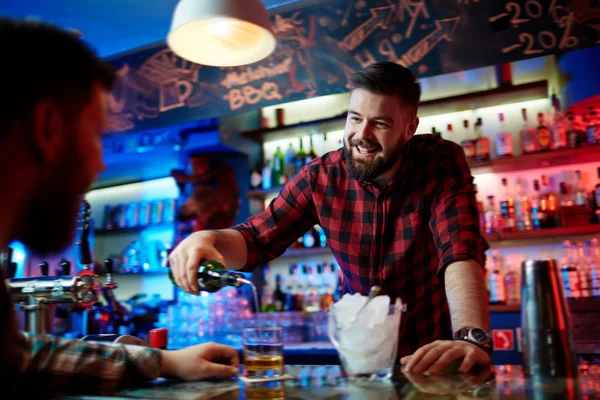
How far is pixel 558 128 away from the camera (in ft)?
10.3

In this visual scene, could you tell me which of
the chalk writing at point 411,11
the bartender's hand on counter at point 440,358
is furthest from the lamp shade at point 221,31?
the bartender's hand on counter at point 440,358

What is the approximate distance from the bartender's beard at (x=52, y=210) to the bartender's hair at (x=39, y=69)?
96 mm

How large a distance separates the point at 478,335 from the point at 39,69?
0.97m

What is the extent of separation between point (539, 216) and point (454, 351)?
245cm

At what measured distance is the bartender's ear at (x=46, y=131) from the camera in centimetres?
78

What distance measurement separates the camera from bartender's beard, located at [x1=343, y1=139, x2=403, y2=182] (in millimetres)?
1637

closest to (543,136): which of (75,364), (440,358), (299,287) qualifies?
(299,287)

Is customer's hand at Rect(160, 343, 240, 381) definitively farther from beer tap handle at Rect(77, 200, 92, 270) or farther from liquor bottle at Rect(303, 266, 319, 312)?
liquor bottle at Rect(303, 266, 319, 312)

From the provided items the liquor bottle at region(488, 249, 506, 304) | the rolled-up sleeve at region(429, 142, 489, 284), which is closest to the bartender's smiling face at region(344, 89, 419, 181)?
the rolled-up sleeve at region(429, 142, 489, 284)

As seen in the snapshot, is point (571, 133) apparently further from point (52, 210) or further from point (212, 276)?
point (52, 210)

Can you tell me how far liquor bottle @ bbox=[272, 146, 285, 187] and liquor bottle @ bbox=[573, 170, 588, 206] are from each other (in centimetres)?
192

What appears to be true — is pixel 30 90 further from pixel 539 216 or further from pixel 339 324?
pixel 539 216

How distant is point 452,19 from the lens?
2.85 metres

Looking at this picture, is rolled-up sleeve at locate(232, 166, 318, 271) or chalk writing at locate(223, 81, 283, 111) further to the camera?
chalk writing at locate(223, 81, 283, 111)
